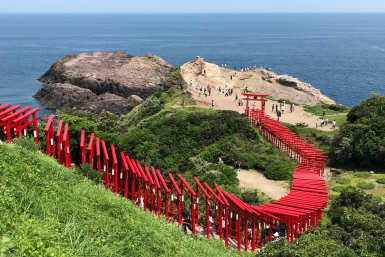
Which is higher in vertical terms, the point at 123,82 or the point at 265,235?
the point at 265,235

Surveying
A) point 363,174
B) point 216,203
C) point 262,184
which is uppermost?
point 216,203

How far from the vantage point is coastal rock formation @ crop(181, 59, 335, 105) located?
2405 inches

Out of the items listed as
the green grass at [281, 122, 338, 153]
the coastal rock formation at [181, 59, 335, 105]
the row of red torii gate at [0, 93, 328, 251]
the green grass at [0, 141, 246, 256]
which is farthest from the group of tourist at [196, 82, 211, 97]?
the green grass at [0, 141, 246, 256]

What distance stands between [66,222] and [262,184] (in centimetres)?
1662

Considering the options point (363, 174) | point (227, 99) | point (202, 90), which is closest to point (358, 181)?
point (363, 174)

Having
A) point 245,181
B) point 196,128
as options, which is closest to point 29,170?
point 245,181

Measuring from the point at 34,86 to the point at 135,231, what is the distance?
81.1 m

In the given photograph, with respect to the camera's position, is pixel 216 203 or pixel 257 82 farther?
pixel 257 82

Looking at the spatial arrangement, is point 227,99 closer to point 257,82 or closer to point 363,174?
point 257,82

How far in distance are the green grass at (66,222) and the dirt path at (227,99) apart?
27397mm

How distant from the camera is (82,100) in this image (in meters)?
69.8

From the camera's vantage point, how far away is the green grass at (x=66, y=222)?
10148 millimetres

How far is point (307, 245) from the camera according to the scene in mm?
14031

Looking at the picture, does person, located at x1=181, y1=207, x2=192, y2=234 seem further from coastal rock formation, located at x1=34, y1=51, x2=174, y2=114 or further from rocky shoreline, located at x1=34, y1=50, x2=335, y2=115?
coastal rock formation, located at x1=34, y1=51, x2=174, y2=114
